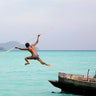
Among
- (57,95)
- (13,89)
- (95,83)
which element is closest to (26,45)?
(95,83)

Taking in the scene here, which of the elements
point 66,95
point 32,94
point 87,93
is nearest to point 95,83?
point 87,93

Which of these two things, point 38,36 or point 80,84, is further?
point 80,84

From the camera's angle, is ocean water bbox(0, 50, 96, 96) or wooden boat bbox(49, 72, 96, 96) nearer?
wooden boat bbox(49, 72, 96, 96)

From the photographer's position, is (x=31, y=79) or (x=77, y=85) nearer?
(x=77, y=85)

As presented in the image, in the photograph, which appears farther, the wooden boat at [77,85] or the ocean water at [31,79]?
the ocean water at [31,79]

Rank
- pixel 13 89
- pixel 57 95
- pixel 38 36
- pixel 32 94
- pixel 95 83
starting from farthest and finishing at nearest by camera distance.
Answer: pixel 13 89, pixel 32 94, pixel 57 95, pixel 95 83, pixel 38 36

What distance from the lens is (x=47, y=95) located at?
137ft

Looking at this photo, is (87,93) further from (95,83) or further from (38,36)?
(38,36)

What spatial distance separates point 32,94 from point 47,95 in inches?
120

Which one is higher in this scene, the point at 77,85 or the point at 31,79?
the point at 77,85

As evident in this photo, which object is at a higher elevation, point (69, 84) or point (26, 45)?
point (26, 45)

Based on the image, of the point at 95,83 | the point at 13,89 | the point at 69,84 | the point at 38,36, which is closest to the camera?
the point at 38,36

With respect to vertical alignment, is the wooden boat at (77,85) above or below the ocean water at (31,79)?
above

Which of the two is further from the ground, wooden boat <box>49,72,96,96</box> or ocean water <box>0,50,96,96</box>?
wooden boat <box>49,72,96,96</box>
